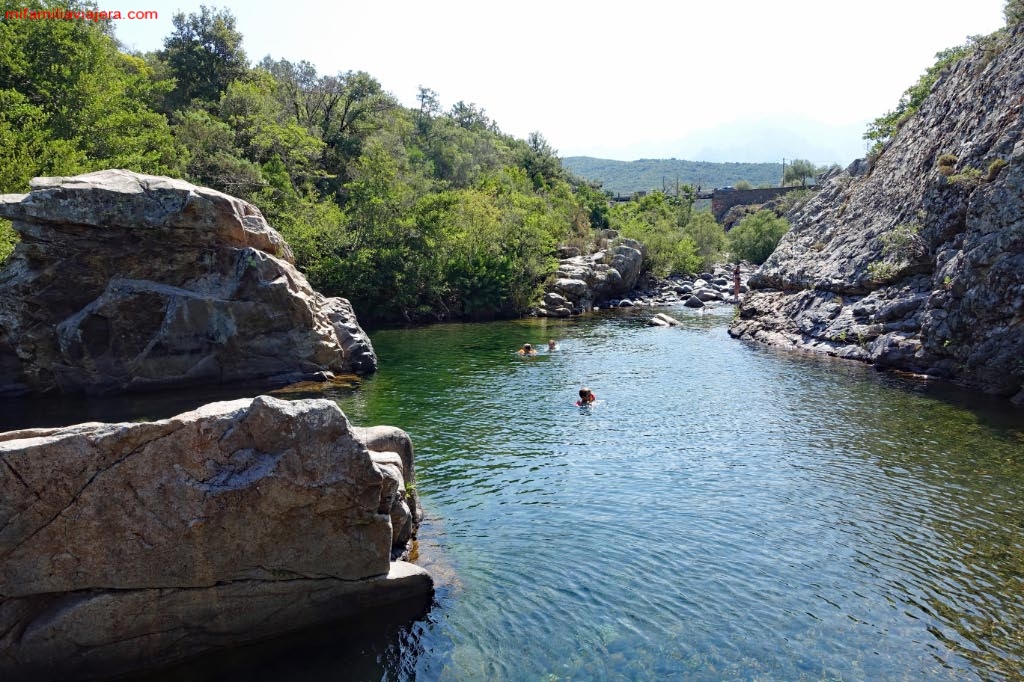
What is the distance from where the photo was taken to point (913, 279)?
34.3 m

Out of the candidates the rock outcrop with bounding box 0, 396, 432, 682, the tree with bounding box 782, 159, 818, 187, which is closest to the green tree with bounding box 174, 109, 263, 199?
the rock outcrop with bounding box 0, 396, 432, 682

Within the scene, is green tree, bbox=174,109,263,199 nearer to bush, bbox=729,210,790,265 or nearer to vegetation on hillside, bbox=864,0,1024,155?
vegetation on hillside, bbox=864,0,1024,155

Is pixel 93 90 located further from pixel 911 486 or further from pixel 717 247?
pixel 717 247

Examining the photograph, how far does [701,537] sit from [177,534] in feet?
34.8

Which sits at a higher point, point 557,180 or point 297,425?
point 557,180

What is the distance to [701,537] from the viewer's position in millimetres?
14891

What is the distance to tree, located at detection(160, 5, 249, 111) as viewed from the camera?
61.3m

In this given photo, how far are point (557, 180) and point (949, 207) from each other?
2955 inches

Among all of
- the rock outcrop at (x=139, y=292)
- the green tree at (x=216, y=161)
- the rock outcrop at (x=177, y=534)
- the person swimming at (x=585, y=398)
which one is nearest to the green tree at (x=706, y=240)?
the green tree at (x=216, y=161)

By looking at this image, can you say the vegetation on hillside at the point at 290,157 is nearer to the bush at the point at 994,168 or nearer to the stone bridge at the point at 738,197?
the bush at the point at 994,168

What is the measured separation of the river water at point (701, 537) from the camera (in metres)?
10.5

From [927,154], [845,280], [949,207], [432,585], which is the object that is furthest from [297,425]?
[927,154]

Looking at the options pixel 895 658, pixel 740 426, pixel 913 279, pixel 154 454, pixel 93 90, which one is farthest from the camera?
pixel 93 90

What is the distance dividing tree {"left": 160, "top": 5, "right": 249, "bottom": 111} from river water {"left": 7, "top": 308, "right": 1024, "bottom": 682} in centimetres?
4636
